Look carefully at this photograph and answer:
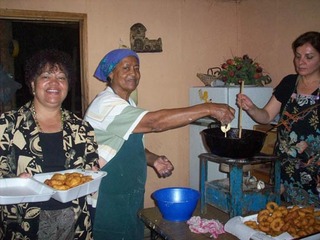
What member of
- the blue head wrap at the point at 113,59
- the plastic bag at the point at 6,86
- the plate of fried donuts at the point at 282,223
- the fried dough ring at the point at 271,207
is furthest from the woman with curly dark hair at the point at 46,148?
the plastic bag at the point at 6,86

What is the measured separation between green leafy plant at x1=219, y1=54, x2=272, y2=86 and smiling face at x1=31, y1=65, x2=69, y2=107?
238 cm

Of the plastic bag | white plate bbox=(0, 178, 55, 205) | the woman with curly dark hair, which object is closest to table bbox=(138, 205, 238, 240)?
the woman with curly dark hair

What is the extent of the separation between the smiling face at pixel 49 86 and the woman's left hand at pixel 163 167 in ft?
2.68

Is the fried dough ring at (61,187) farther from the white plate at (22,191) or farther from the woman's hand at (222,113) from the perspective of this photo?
the woman's hand at (222,113)

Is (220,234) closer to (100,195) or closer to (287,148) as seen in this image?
(100,195)

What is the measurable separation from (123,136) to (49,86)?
51cm

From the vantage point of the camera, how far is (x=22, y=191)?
150 centimetres

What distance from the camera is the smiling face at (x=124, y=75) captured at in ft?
7.05

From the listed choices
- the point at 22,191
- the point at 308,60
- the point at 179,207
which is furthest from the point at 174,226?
the point at 308,60

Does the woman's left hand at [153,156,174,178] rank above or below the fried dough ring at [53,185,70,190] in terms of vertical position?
below

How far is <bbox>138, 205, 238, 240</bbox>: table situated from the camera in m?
1.59

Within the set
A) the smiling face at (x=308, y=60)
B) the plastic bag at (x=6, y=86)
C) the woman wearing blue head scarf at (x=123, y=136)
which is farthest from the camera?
the plastic bag at (x=6, y=86)

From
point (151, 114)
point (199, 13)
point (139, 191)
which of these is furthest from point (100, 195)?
point (199, 13)

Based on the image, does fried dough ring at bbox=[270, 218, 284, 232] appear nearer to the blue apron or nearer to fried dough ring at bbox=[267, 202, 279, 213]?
fried dough ring at bbox=[267, 202, 279, 213]
